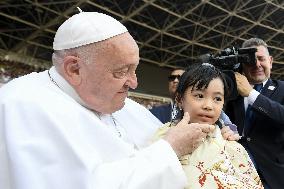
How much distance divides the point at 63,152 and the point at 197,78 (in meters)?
0.91

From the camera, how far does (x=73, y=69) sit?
5.89 feet

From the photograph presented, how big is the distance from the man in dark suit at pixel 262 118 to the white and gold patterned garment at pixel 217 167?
1016mm

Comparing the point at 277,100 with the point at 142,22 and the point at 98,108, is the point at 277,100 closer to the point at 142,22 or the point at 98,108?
the point at 98,108

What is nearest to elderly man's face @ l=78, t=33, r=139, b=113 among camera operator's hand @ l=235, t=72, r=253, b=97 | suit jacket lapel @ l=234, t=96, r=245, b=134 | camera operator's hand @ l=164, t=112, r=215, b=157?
camera operator's hand @ l=164, t=112, r=215, b=157

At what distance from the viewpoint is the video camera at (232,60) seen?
112 inches

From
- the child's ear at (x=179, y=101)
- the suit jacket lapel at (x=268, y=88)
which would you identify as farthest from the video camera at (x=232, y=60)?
the child's ear at (x=179, y=101)

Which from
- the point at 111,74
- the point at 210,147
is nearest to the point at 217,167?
the point at 210,147

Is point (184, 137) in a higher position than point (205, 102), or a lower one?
lower

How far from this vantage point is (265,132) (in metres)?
3.16

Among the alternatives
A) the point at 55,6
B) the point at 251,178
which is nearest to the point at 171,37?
the point at 55,6

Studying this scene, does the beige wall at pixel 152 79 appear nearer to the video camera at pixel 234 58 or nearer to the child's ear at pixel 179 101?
the video camera at pixel 234 58

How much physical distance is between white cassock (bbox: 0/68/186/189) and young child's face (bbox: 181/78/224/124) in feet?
1.63

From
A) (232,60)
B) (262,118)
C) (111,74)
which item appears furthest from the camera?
(262,118)

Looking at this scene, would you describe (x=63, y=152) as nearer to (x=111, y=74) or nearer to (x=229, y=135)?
(x=111, y=74)
